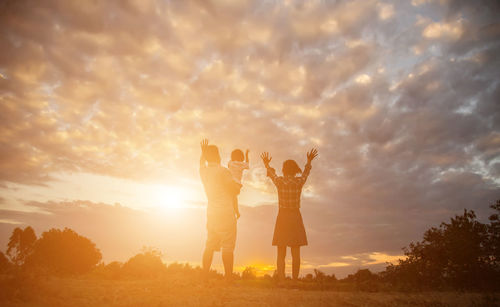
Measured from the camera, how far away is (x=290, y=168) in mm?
8758

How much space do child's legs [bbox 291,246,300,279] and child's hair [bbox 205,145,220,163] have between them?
11.2ft

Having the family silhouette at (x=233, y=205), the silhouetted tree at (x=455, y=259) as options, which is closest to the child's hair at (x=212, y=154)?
the family silhouette at (x=233, y=205)

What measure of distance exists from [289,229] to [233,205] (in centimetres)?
198

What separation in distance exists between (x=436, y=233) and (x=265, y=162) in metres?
7.67

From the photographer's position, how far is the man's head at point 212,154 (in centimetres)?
735

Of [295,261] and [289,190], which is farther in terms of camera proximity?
[289,190]

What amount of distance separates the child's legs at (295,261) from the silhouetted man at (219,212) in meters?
2.05

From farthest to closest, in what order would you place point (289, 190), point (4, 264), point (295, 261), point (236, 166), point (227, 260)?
point (289, 190) < point (295, 261) < point (236, 166) < point (227, 260) < point (4, 264)

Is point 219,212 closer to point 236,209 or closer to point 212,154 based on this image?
point 236,209

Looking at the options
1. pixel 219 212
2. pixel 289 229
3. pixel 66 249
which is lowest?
pixel 66 249

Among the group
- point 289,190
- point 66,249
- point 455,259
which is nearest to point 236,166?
point 289,190

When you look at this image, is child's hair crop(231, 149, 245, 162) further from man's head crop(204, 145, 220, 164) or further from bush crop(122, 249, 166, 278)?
bush crop(122, 249, 166, 278)

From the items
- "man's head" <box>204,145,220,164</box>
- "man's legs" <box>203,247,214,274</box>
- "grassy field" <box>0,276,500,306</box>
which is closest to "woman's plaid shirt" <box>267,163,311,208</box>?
"man's head" <box>204,145,220,164</box>

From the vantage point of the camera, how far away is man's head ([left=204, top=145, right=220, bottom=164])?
7.35m
